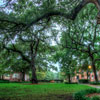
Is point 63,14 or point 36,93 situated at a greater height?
point 63,14

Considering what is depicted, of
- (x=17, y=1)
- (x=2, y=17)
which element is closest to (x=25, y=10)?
A: (x=17, y=1)

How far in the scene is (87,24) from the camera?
17016 mm

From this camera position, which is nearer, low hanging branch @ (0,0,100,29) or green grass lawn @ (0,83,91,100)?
low hanging branch @ (0,0,100,29)

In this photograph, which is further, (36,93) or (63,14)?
(36,93)

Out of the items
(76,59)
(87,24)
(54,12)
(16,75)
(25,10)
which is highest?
(87,24)

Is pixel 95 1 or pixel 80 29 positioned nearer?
pixel 95 1

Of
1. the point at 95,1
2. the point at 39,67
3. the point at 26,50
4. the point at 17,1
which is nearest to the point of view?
the point at 95,1

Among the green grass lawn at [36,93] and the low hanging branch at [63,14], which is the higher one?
the low hanging branch at [63,14]

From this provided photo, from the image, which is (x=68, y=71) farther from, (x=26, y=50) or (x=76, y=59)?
(x=26, y=50)

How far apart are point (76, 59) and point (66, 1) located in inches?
610

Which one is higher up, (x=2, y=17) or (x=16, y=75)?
(x=2, y=17)

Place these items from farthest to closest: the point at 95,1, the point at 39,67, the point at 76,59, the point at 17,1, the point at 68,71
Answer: the point at 39,67 < the point at 68,71 < the point at 76,59 < the point at 17,1 < the point at 95,1

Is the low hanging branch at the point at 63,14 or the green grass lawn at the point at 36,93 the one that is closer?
the low hanging branch at the point at 63,14

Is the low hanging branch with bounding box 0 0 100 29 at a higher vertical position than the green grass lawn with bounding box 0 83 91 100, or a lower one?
higher
